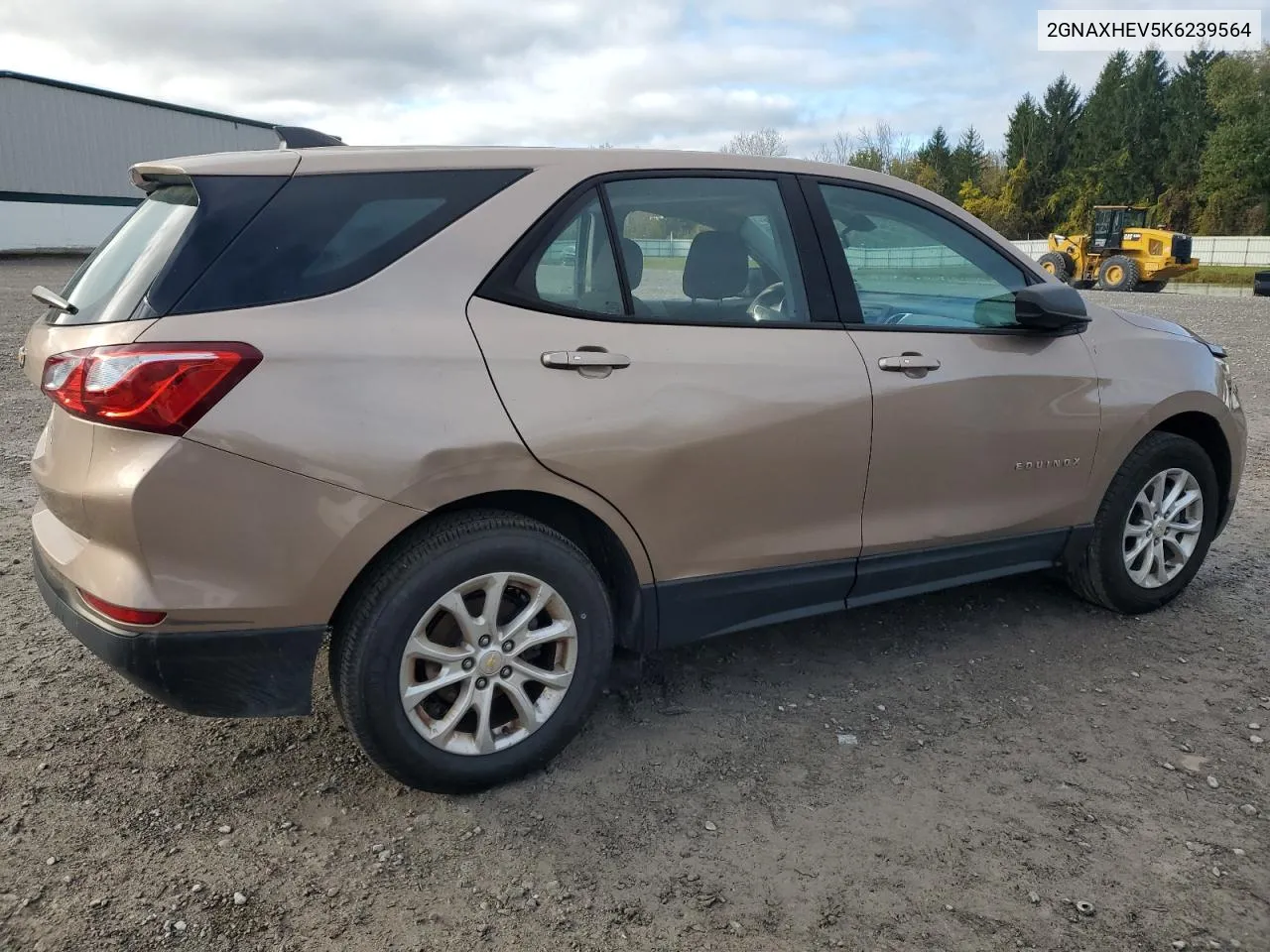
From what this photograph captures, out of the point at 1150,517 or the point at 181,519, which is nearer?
the point at 181,519

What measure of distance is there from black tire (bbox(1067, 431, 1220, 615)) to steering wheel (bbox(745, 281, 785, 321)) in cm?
176

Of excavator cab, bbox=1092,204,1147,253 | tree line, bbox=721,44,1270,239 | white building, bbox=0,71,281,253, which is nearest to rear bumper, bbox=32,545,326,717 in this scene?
excavator cab, bbox=1092,204,1147,253

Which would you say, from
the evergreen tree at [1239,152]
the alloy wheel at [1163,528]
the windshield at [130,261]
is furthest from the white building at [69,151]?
the evergreen tree at [1239,152]

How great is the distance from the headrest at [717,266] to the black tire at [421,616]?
0.97 metres

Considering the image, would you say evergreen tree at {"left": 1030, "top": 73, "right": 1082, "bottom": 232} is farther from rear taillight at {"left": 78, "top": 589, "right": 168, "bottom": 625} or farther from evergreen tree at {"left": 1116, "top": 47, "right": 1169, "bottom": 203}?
rear taillight at {"left": 78, "top": 589, "right": 168, "bottom": 625}

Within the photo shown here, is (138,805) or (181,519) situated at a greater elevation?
(181,519)

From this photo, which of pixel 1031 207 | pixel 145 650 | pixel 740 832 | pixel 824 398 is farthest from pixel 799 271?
pixel 1031 207

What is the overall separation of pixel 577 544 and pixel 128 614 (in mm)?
1231

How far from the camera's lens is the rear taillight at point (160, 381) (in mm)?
2363

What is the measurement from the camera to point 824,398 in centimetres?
320

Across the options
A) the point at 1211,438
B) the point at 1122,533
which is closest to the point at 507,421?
the point at 1122,533

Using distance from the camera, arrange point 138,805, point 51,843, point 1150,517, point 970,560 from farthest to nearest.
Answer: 1. point 1150,517
2. point 970,560
3. point 138,805
4. point 51,843

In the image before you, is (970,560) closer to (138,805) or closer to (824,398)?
(824,398)

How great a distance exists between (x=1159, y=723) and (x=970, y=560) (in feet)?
2.67
